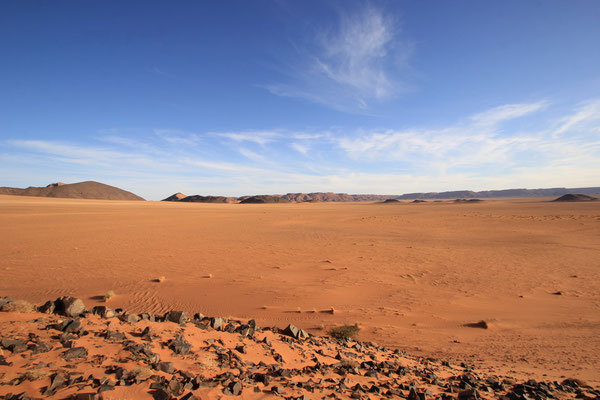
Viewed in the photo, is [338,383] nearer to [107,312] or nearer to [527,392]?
[527,392]

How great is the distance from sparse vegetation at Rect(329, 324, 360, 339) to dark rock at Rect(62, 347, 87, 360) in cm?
375

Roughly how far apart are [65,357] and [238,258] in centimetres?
879

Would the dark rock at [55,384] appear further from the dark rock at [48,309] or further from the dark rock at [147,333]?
the dark rock at [48,309]

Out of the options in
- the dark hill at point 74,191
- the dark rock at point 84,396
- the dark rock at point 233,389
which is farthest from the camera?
the dark hill at point 74,191

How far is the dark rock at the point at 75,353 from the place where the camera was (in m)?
3.03

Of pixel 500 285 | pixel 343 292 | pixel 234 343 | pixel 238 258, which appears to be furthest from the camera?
pixel 238 258

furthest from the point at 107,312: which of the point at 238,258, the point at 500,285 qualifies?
the point at 500,285

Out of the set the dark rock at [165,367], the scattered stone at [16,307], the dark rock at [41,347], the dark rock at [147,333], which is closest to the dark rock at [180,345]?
the dark rock at [147,333]

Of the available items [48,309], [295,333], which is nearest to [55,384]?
[48,309]

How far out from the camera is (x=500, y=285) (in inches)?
336

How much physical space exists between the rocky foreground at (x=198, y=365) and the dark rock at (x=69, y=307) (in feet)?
0.05

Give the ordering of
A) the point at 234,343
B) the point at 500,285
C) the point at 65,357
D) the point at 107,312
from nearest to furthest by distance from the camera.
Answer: the point at 65,357
the point at 234,343
the point at 107,312
the point at 500,285

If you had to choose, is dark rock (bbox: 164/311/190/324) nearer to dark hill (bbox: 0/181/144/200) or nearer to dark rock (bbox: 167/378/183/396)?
dark rock (bbox: 167/378/183/396)

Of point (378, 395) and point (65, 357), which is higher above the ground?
point (65, 357)
